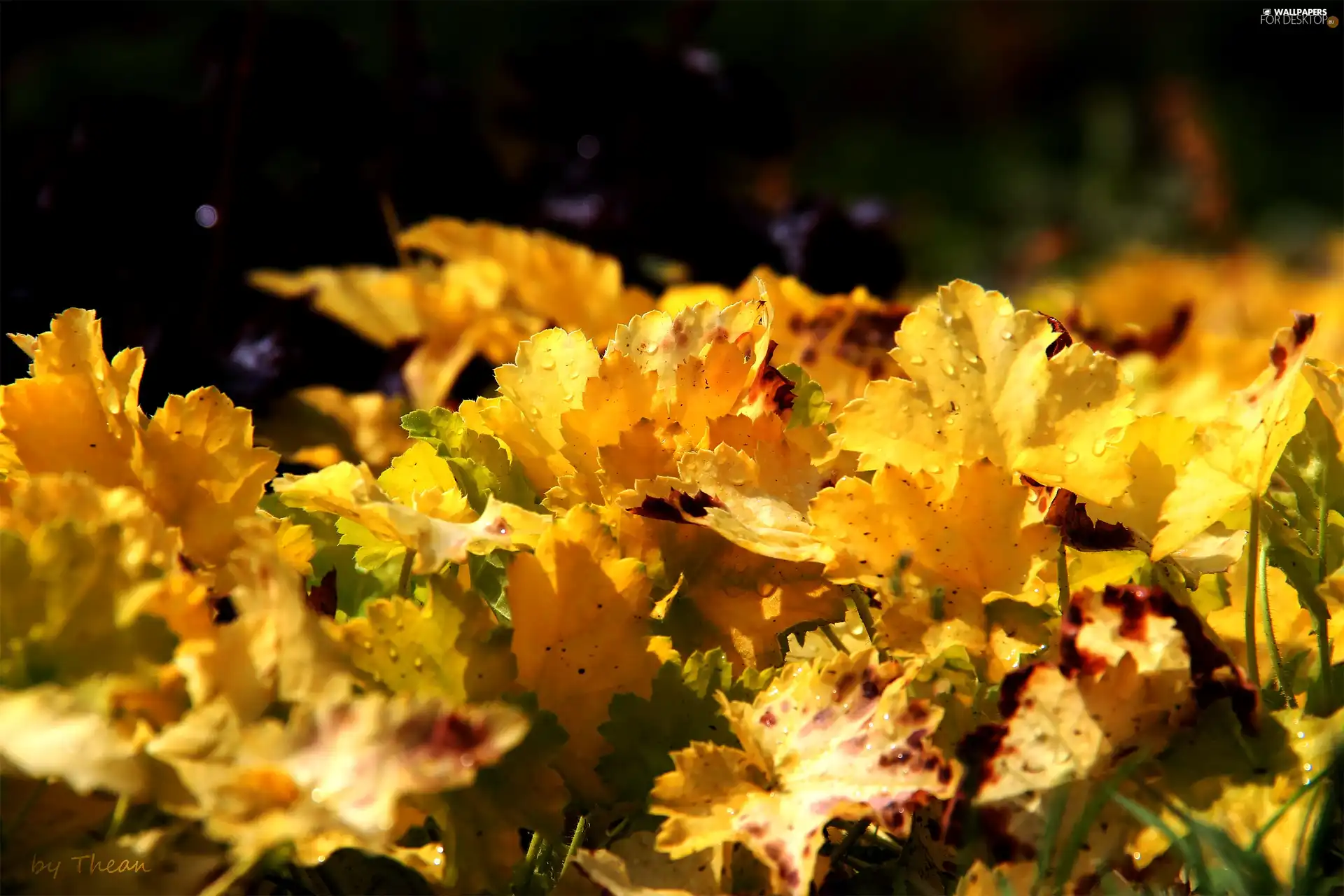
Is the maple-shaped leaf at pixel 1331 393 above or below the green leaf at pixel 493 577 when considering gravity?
above

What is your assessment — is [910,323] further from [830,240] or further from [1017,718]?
[830,240]

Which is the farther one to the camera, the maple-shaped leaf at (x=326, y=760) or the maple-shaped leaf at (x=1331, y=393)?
the maple-shaped leaf at (x=1331, y=393)

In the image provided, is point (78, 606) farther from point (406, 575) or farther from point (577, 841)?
point (577, 841)

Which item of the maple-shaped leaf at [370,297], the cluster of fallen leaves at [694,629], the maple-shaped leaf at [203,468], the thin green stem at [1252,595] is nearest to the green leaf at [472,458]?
the cluster of fallen leaves at [694,629]

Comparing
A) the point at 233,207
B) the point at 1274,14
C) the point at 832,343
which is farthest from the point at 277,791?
the point at 1274,14

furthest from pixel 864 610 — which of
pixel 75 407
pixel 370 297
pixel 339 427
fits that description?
pixel 370 297

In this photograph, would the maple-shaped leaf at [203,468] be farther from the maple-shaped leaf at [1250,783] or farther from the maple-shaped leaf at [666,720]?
the maple-shaped leaf at [1250,783]
